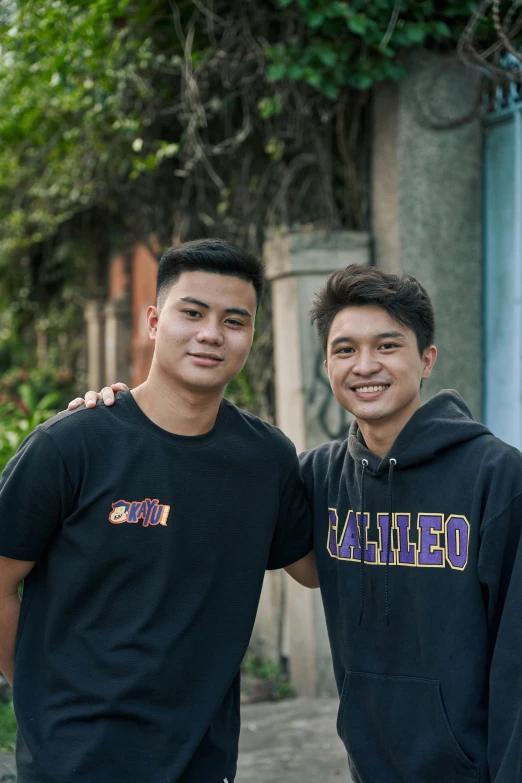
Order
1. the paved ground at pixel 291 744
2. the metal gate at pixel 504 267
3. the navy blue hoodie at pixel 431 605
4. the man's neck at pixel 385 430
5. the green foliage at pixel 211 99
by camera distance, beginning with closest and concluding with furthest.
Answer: the navy blue hoodie at pixel 431 605, the man's neck at pixel 385 430, the paved ground at pixel 291 744, the metal gate at pixel 504 267, the green foliage at pixel 211 99

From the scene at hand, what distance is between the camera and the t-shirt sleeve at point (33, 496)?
93.9 inches

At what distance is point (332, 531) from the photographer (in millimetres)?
2744

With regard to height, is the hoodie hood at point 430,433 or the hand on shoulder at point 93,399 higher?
the hand on shoulder at point 93,399

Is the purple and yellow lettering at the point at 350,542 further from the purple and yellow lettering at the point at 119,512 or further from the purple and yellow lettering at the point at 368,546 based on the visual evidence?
the purple and yellow lettering at the point at 119,512

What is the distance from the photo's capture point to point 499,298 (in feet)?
15.9

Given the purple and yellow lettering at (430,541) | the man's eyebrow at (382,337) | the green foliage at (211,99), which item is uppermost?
the green foliage at (211,99)

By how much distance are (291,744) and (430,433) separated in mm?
2785

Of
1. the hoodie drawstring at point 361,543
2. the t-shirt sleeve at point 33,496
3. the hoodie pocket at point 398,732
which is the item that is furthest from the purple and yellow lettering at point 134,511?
the hoodie pocket at point 398,732

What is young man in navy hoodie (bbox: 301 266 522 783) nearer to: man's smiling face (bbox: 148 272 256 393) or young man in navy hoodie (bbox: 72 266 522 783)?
young man in navy hoodie (bbox: 72 266 522 783)

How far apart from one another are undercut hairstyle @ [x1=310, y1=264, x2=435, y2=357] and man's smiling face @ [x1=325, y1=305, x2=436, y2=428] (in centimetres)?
2

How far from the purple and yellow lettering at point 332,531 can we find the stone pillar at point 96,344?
8497 mm

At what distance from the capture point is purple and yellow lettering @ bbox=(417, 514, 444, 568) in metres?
2.43

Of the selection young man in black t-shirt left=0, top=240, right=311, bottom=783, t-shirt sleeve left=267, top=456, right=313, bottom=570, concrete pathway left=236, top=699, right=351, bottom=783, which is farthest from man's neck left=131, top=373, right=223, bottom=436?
concrete pathway left=236, top=699, right=351, bottom=783

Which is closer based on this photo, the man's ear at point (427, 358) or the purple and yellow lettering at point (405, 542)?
the purple and yellow lettering at point (405, 542)
